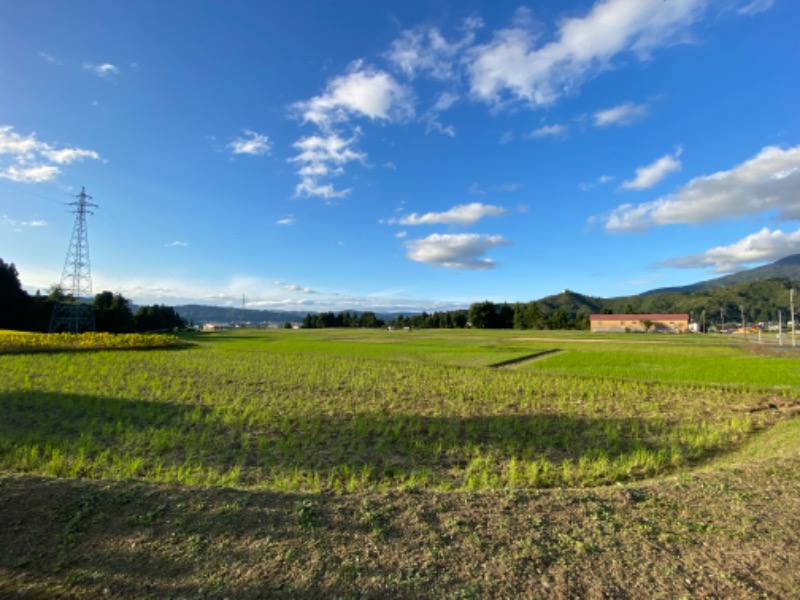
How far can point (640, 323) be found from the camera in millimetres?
110125

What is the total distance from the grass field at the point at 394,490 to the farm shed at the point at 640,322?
102 meters

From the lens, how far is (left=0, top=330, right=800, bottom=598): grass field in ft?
11.9

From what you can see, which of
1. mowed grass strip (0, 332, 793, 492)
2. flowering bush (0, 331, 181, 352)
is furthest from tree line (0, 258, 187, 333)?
mowed grass strip (0, 332, 793, 492)

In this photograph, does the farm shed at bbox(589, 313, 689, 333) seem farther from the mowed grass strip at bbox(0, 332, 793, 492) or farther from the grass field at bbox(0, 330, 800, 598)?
the grass field at bbox(0, 330, 800, 598)

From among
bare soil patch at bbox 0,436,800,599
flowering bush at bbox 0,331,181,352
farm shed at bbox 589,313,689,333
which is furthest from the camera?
farm shed at bbox 589,313,689,333

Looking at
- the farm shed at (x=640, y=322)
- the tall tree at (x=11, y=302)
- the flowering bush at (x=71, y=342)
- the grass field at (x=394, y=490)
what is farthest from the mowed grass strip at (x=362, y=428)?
the farm shed at (x=640, y=322)

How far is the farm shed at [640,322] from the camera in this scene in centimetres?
10931

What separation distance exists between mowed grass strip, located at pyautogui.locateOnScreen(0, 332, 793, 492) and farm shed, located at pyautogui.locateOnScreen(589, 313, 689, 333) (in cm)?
10085

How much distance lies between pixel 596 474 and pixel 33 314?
77.4 m

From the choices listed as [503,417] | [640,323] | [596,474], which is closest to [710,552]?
[596,474]

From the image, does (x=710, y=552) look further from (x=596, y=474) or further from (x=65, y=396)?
(x=65, y=396)

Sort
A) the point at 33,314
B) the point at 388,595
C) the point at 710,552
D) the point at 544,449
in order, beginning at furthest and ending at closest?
1. the point at 33,314
2. the point at 544,449
3. the point at 710,552
4. the point at 388,595

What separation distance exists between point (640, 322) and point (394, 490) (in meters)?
122

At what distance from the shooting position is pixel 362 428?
11.4 meters
